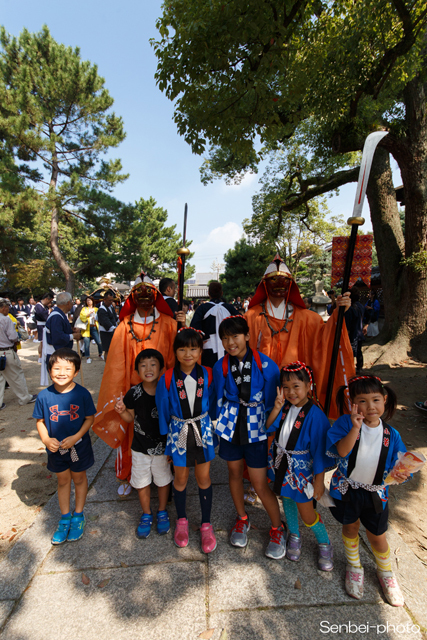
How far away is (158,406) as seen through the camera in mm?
2420

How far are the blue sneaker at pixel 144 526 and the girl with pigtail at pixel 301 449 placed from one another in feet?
3.55

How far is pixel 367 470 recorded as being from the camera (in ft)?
6.47

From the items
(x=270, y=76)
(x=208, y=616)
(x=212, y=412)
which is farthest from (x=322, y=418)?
(x=270, y=76)

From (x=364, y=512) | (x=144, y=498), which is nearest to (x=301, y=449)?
(x=364, y=512)

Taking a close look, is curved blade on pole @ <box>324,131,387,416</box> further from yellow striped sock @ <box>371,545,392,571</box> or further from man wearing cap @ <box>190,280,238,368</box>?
man wearing cap @ <box>190,280,238,368</box>

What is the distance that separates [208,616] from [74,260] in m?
22.9

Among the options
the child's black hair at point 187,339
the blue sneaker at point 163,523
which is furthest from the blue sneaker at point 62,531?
Answer: the child's black hair at point 187,339

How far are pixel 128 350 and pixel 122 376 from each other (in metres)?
0.25

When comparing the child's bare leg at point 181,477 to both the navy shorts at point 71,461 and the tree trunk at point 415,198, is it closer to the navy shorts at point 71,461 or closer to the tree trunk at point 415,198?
the navy shorts at point 71,461

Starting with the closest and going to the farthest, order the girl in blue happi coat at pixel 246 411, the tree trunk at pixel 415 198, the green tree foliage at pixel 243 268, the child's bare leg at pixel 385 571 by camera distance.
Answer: the child's bare leg at pixel 385 571 < the girl in blue happi coat at pixel 246 411 < the tree trunk at pixel 415 198 < the green tree foliage at pixel 243 268

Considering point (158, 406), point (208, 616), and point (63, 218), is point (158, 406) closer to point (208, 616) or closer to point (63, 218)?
point (208, 616)

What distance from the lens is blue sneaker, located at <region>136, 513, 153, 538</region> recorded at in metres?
2.49

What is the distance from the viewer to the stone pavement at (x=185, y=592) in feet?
5.93

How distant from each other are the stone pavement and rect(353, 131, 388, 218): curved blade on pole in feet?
8.66
